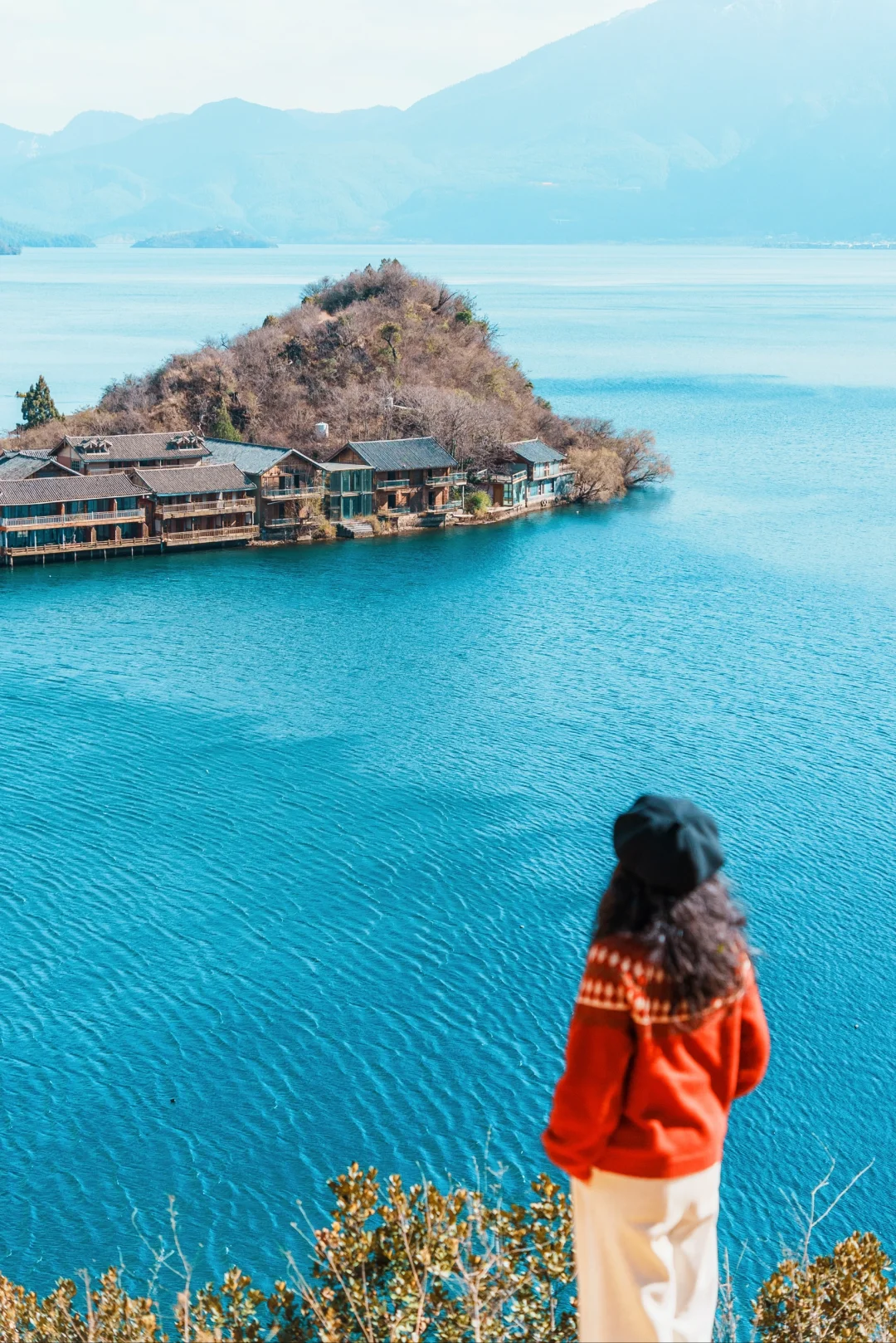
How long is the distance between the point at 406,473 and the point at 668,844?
54.8m

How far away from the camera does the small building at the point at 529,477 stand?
201 feet

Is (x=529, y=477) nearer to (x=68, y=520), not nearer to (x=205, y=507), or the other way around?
(x=205, y=507)

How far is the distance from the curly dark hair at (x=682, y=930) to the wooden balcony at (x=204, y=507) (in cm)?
4991

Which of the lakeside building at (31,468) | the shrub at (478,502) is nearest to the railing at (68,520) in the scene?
the lakeside building at (31,468)

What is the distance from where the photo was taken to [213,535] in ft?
175

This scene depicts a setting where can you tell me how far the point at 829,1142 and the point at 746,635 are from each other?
82.3ft

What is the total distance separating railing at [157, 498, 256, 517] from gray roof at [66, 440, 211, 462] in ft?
11.5

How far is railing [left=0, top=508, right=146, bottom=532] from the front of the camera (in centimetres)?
4891

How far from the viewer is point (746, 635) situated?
41.3m

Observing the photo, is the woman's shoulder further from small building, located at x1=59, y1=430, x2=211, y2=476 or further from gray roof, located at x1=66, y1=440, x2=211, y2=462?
gray roof, located at x1=66, y1=440, x2=211, y2=462

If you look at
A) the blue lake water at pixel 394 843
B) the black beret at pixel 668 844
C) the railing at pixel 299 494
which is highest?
the railing at pixel 299 494

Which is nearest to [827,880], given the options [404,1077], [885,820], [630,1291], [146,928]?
[885,820]

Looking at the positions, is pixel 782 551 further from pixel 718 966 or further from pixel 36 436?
pixel 718 966

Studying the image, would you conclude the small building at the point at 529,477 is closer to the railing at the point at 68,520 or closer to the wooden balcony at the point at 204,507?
the wooden balcony at the point at 204,507
